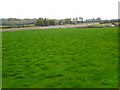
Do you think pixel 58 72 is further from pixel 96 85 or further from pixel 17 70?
pixel 96 85

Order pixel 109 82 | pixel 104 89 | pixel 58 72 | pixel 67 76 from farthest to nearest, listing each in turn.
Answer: pixel 58 72 → pixel 67 76 → pixel 109 82 → pixel 104 89

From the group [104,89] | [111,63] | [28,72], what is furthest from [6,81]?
[111,63]

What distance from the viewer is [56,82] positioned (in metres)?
9.53

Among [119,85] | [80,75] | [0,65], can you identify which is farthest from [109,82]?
[0,65]

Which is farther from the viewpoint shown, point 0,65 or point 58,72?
point 0,65

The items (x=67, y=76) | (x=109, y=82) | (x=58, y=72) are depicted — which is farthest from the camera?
(x=58, y=72)

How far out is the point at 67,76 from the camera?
34.7 ft

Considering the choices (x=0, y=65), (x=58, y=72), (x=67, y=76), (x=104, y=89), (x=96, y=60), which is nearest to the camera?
(x=104, y=89)

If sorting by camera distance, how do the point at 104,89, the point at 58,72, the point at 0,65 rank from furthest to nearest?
the point at 0,65 < the point at 58,72 < the point at 104,89

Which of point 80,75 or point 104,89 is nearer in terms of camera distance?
point 104,89

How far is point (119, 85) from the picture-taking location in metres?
8.93

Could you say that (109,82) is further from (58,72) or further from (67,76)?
(58,72)

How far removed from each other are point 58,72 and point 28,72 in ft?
3.93

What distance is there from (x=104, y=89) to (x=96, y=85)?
1.57 ft
